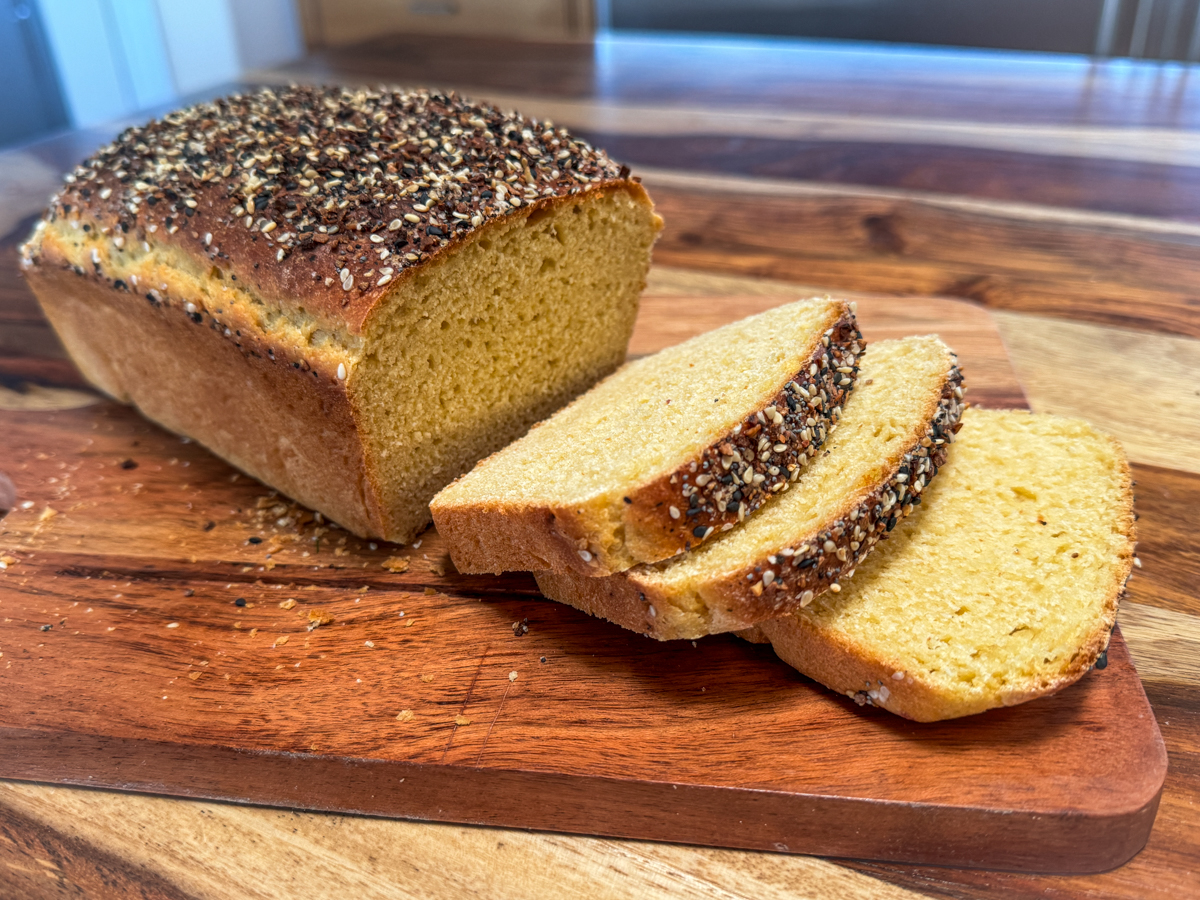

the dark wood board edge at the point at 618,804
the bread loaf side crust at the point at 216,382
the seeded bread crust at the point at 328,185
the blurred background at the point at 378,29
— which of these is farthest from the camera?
the blurred background at the point at 378,29

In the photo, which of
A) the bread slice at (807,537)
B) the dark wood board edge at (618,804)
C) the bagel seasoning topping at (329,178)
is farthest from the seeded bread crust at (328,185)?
the dark wood board edge at (618,804)

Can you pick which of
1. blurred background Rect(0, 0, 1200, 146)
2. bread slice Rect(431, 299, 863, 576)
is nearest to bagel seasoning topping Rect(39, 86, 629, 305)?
bread slice Rect(431, 299, 863, 576)

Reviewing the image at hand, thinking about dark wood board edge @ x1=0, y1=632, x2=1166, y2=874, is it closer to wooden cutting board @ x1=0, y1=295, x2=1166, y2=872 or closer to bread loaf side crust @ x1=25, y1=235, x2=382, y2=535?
wooden cutting board @ x1=0, y1=295, x2=1166, y2=872

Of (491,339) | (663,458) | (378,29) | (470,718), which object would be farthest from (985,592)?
(378,29)

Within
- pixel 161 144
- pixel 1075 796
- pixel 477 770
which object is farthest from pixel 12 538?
pixel 1075 796

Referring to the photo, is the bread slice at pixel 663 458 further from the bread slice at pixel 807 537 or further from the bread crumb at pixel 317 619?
the bread crumb at pixel 317 619

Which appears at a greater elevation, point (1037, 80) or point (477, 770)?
point (1037, 80)

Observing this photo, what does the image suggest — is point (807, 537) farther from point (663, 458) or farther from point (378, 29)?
point (378, 29)

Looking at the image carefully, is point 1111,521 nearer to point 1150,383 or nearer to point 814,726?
point 814,726
